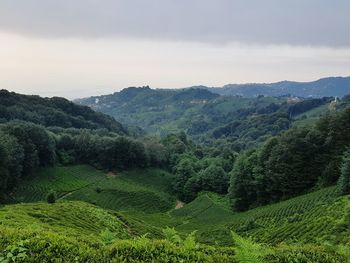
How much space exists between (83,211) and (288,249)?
92.0 feet

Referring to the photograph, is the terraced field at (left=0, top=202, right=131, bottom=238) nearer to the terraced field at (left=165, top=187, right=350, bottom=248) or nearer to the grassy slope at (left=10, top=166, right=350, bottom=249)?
the grassy slope at (left=10, top=166, right=350, bottom=249)

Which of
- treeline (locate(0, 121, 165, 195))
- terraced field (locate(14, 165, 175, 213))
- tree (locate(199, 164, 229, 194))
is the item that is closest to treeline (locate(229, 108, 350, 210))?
tree (locate(199, 164, 229, 194))

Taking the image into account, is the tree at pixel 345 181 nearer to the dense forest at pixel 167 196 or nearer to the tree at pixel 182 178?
the dense forest at pixel 167 196

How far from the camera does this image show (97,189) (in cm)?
8056

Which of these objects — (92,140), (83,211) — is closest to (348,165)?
(83,211)

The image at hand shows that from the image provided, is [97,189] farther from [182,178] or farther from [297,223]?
[297,223]

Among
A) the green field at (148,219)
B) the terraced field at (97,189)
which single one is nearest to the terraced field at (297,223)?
the green field at (148,219)

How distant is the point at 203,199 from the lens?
80375mm

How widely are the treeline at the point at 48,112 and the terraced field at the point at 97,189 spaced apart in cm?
3873

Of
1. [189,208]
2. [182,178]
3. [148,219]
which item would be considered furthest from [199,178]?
[148,219]

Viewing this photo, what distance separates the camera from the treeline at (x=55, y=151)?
2820 inches

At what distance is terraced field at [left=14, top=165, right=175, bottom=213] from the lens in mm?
75250

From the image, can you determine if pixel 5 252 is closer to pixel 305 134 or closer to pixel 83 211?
pixel 83 211

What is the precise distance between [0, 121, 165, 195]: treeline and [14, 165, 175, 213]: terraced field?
3.20 meters
